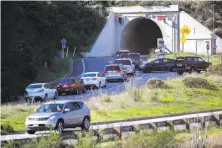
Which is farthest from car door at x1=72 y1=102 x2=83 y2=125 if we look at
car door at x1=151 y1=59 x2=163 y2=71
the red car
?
car door at x1=151 y1=59 x2=163 y2=71

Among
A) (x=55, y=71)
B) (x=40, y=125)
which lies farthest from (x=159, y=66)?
(x=40, y=125)

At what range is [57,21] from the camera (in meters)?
67.7

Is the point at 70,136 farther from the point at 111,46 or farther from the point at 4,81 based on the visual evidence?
the point at 111,46

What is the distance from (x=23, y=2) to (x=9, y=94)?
20930mm

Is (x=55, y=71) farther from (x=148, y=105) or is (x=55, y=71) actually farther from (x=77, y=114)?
(x=77, y=114)

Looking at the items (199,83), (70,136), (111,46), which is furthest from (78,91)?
(111,46)

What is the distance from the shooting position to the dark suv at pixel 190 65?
53.6m

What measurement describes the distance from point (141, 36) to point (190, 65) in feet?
116

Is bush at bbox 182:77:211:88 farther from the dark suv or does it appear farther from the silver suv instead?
the silver suv

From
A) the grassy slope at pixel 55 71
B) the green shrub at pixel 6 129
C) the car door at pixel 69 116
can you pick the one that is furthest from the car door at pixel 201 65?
the green shrub at pixel 6 129

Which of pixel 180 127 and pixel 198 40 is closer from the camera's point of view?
pixel 180 127

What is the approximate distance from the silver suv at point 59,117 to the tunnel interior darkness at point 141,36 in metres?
59.5

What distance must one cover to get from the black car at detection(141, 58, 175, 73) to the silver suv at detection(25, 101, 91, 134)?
105 ft

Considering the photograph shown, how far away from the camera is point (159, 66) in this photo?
5694 centimetres
